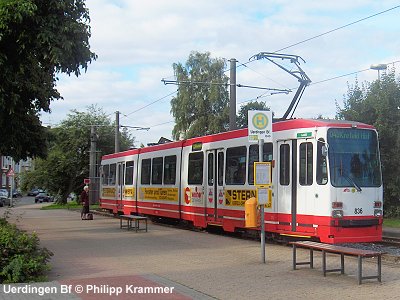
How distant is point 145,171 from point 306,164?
12188mm

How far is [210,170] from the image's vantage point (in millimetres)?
18203

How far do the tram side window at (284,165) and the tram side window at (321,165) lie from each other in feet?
3.55

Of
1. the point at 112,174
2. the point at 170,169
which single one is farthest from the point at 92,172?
the point at 170,169

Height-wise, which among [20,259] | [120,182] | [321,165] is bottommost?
[20,259]

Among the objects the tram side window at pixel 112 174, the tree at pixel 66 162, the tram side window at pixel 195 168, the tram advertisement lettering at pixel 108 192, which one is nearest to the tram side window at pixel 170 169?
the tram side window at pixel 195 168

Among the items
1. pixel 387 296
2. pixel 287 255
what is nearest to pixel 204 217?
pixel 287 255

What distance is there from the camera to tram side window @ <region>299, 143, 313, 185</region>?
531 inches

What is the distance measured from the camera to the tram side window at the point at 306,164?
13491 mm

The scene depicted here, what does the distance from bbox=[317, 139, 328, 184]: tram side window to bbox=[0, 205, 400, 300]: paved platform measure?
1.89m

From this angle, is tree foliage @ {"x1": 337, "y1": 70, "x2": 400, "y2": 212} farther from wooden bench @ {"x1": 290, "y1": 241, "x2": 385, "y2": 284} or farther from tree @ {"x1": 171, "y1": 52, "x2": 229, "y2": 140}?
tree @ {"x1": 171, "y1": 52, "x2": 229, "y2": 140}

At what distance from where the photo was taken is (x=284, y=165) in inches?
563

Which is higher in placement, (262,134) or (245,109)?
(245,109)

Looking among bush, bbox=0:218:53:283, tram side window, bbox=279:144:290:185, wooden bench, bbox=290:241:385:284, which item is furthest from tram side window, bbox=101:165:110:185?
wooden bench, bbox=290:241:385:284

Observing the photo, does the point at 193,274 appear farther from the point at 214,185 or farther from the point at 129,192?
the point at 129,192
